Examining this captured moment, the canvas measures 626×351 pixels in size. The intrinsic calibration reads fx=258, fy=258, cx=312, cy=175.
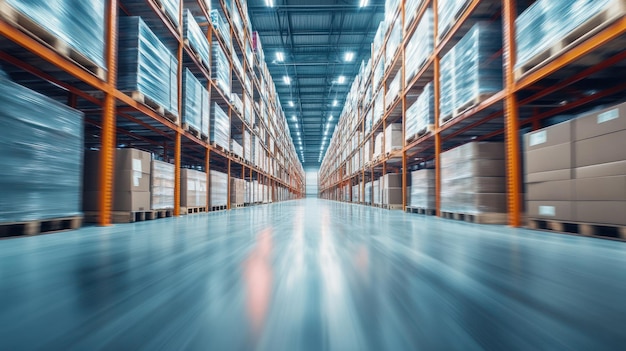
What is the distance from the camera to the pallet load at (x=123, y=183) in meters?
2.96

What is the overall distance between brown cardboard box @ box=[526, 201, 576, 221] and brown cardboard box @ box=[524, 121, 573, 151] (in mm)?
528

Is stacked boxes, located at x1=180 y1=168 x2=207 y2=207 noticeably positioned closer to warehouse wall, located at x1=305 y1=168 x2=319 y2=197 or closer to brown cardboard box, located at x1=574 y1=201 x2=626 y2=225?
brown cardboard box, located at x1=574 y1=201 x2=626 y2=225

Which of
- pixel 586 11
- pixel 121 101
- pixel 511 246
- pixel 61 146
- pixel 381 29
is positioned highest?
pixel 381 29

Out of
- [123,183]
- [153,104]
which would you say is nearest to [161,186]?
[123,183]

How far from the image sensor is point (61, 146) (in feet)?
7.36

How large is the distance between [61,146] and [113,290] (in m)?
2.10

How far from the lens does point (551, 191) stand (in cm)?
234

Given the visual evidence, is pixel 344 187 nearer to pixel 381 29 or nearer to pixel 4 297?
pixel 381 29

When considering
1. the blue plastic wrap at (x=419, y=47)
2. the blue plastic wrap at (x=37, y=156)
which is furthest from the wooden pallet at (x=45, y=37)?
the blue plastic wrap at (x=419, y=47)

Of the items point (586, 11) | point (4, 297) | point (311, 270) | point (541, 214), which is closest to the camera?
point (4, 297)

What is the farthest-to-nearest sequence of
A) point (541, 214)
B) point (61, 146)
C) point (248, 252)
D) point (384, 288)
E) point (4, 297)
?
1. point (541, 214)
2. point (61, 146)
3. point (248, 252)
4. point (384, 288)
5. point (4, 297)

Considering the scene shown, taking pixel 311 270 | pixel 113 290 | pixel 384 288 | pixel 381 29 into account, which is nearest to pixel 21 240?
pixel 113 290

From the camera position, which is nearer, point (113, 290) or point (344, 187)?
point (113, 290)

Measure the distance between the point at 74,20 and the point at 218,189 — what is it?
3.87 m
